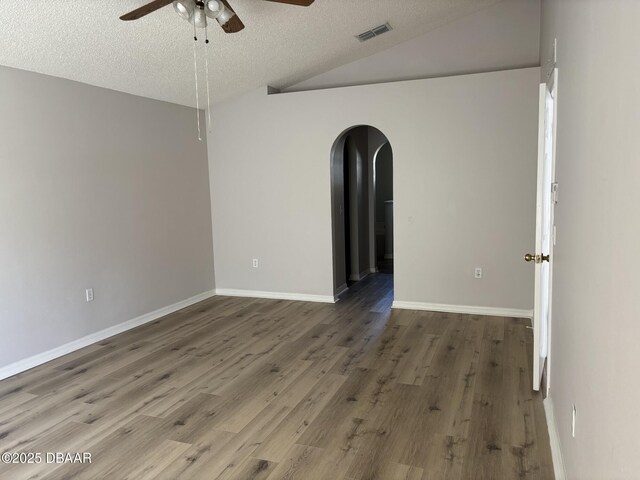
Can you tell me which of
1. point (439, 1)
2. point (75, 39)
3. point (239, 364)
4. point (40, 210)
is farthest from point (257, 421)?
point (439, 1)

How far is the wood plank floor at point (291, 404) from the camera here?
2.40m

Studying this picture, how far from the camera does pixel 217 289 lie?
614 cm

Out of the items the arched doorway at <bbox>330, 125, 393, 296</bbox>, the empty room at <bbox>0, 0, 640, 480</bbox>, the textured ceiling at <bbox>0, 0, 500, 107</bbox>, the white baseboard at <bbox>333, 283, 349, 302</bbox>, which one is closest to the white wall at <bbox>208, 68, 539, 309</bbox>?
the empty room at <bbox>0, 0, 640, 480</bbox>

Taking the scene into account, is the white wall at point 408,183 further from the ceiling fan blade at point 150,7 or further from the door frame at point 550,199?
the ceiling fan blade at point 150,7

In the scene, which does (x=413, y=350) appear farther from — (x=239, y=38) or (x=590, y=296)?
(x=239, y=38)

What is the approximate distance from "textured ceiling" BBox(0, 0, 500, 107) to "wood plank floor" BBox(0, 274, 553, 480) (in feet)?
8.01

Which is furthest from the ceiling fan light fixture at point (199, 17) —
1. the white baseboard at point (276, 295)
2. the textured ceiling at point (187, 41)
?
the white baseboard at point (276, 295)

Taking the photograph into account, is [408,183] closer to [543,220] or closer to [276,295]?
[276,295]

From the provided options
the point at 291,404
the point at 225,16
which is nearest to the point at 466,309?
the point at 291,404

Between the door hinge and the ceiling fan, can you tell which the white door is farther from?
the ceiling fan

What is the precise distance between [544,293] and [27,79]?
423 centimetres

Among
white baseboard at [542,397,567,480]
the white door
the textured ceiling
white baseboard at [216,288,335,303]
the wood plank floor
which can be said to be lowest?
the wood plank floor

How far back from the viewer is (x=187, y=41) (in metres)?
3.87

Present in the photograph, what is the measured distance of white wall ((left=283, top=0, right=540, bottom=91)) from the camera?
15.8 ft
